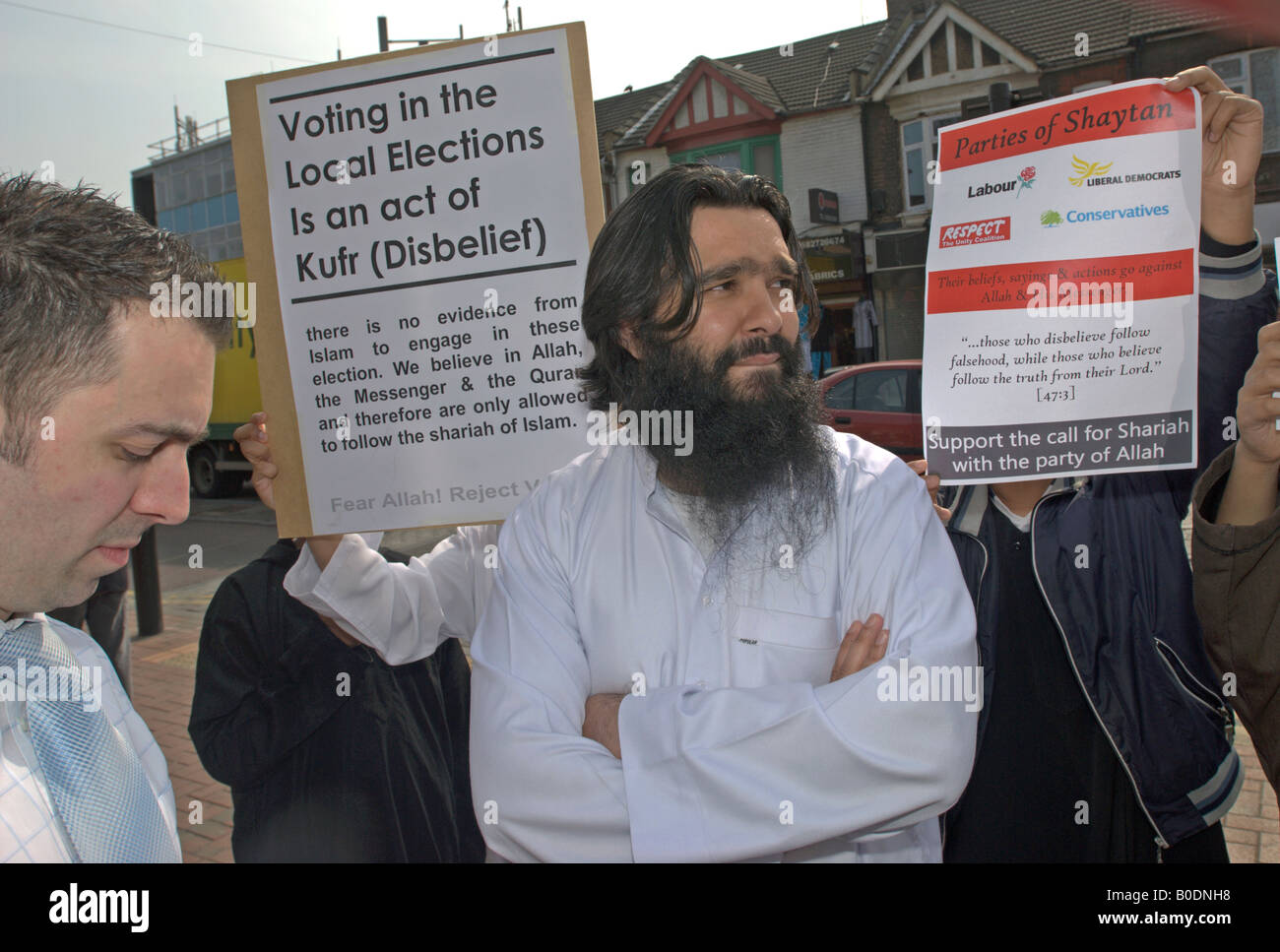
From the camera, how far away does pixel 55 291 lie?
1141 millimetres

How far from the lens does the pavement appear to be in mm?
3406

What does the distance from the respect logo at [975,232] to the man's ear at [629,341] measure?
68 centimetres

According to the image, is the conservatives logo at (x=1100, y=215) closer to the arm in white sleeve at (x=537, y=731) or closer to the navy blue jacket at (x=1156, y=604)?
the navy blue jacket at (x=1156, y=604)

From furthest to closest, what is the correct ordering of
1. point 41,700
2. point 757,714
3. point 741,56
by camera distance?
1. point 741,56
2. point 757,714
3. point 41,700

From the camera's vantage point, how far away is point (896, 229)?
15055mm

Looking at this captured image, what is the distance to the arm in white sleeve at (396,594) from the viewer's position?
212cm

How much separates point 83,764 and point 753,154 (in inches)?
592

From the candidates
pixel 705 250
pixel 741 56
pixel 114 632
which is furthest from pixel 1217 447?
pixel 741 56

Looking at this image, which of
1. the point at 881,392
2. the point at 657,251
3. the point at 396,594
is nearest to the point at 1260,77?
the point at 881,392

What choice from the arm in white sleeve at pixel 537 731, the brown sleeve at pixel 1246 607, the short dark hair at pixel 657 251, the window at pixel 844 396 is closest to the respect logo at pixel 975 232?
the short dark hair at pixel 657 251

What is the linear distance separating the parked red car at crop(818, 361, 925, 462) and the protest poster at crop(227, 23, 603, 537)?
6733 millimetres

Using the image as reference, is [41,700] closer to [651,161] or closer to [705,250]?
[705,250]

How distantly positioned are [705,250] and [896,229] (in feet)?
46.7

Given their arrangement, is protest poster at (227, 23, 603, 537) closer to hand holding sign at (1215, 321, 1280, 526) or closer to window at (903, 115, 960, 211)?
hand holding sign at (1215, 321, 1280, 526)
